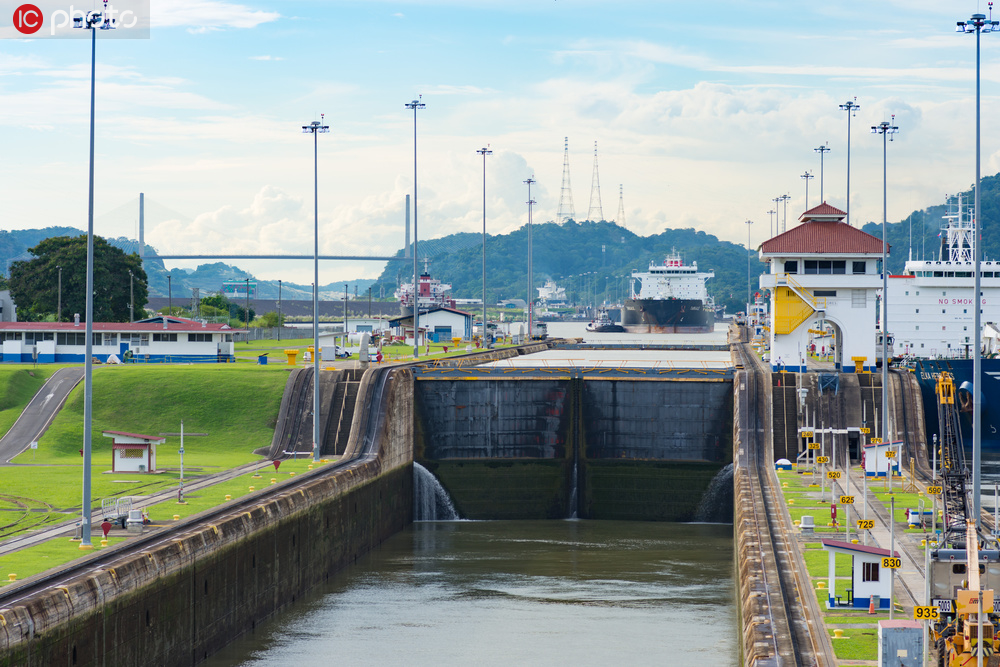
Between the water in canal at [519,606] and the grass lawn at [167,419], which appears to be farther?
the grass lawn at [167,419]

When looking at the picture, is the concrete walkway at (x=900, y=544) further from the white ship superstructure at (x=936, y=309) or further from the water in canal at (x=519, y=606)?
the white ship superstructure at (x=936, y=309)

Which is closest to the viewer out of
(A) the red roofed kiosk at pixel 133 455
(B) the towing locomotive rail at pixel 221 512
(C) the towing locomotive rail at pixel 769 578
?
(C) the towing locomotive rail at pixel 769 578

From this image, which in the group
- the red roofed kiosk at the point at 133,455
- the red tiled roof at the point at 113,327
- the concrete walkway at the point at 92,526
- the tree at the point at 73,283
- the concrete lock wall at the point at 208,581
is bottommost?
the concrete lock wall at the point at 208,581

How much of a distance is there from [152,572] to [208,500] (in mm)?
9937

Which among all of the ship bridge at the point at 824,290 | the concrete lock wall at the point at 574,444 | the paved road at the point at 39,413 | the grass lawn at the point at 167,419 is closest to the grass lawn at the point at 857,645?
the grass lawn at the point at 167,419

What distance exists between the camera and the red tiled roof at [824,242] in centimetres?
5856

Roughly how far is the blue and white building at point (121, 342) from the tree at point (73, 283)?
2276cm

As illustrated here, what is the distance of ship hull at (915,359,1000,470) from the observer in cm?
5488

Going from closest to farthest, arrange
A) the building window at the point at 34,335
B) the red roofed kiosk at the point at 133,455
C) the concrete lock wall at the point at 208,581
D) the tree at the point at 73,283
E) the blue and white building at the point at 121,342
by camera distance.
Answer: the concrete lock wall at the point at 208,581 → the red roofed kiosk at the point at 133,455 → the blue and white building at the point at 121,342 → the building window at the point at 34,335 → the tree at the point at 73,283

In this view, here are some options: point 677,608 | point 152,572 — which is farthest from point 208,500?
point 677,608

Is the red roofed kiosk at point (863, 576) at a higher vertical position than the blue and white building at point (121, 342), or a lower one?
lower

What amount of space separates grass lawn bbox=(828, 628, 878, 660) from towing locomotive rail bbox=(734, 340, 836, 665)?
246mm

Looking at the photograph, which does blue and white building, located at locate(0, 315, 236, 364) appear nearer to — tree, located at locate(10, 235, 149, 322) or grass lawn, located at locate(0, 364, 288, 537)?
grass lawn, located at locate(0, 364, 288, 537)

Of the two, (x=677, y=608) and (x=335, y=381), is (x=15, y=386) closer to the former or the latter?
(x=335, y=381)
